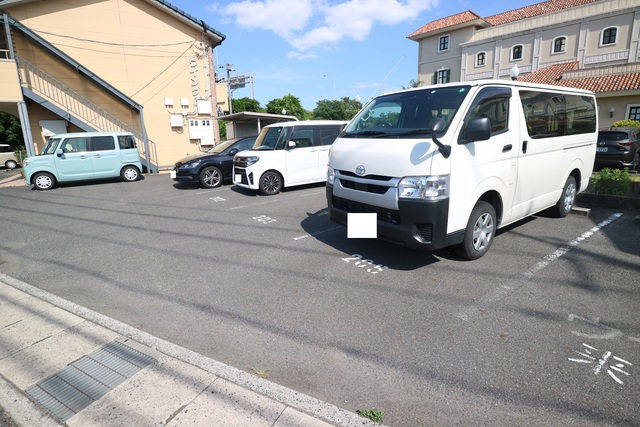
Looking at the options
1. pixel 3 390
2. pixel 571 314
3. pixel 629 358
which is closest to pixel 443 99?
pixel 571 314

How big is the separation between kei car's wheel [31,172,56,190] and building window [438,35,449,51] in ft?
113

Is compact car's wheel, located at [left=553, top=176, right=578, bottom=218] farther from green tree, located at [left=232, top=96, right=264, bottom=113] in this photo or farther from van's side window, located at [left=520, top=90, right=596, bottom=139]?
green tree, located at [left=232, top=96, right=264, bottom=113]

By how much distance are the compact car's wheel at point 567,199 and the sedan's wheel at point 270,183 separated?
5.96 m

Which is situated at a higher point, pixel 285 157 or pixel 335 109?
pixel 335 109

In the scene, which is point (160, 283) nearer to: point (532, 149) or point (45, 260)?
point (45, 260)

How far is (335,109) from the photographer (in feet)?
219

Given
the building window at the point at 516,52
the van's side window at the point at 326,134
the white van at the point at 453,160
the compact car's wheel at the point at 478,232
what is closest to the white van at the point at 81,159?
the van's side window at the point at 326,134

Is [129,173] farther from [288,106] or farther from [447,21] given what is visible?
[288,106]

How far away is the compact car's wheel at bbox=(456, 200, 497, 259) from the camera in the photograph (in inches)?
153

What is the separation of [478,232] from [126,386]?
375cm

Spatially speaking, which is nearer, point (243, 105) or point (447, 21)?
point (447, 21)

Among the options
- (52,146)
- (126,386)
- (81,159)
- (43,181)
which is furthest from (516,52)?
(126,386)

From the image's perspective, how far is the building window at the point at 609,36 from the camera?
2452 centimetres

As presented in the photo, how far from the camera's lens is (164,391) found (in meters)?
2.28
